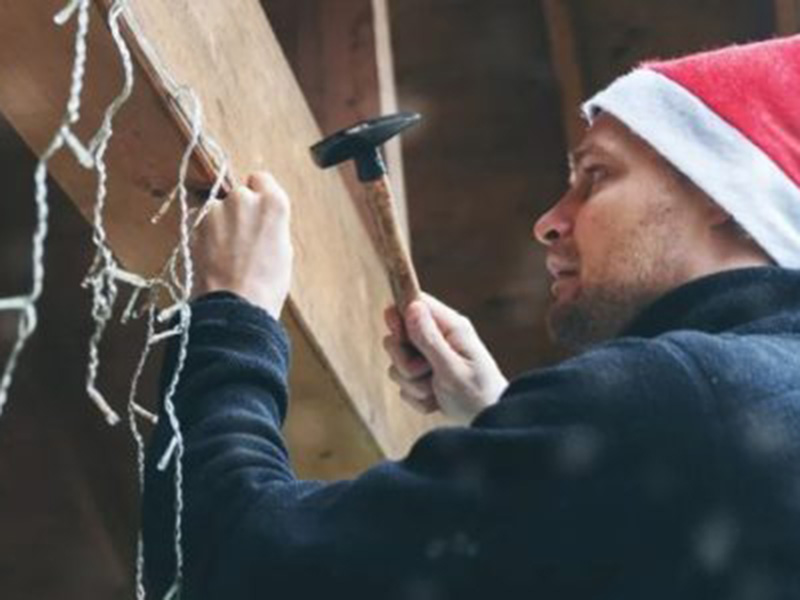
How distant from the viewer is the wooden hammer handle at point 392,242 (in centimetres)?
143

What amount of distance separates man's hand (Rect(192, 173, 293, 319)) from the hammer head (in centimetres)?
9

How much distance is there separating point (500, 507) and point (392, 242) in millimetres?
448

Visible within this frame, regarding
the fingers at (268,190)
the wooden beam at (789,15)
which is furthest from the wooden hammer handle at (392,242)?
the wooden beam at (789,15)

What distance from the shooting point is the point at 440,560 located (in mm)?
1050

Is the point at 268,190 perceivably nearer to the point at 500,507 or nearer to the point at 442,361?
the point at 442,361

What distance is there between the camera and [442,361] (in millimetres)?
1521

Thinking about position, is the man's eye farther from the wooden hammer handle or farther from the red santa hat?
the wooden hammer handle

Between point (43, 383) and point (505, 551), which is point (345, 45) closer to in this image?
point (43, 383)

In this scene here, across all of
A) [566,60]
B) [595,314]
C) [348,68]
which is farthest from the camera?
[566,60]

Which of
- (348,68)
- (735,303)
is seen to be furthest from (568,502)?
(348,68)

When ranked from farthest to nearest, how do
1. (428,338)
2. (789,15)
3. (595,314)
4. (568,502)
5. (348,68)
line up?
(789,15) → (348,68) → (428,338) → (595,314) → (568,502)

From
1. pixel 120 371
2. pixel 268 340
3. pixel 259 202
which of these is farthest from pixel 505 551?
pixel 120 371

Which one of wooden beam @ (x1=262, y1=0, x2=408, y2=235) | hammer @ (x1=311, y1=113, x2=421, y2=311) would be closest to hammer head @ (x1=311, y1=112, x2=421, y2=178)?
hammer @ (x1=311, y1=113, x2=421, y2=311)

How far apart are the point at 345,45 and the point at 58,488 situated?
1012 mm
